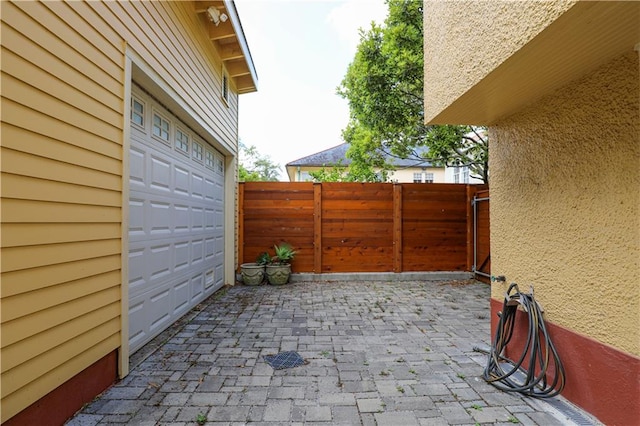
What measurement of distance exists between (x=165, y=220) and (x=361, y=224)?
13.1ft

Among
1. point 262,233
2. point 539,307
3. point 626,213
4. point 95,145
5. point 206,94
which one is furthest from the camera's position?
point 262,233

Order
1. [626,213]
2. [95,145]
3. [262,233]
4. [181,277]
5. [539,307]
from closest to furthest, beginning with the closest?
[626,213], [95,145], [539,307], [181,277], [262,233]

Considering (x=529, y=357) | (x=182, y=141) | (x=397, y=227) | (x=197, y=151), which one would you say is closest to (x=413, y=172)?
(x=397, y=227)

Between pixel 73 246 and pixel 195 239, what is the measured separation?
2524 millimetres

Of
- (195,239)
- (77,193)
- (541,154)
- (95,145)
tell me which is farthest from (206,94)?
Answer: (541,154)

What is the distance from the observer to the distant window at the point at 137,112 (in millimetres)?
2816

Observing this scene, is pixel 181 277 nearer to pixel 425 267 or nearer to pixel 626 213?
pixel 626 213

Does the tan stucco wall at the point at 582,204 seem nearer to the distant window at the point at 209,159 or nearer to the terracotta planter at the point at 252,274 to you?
the distant window at the point at 209,159

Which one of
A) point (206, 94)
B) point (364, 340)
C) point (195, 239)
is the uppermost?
point (206, 94)

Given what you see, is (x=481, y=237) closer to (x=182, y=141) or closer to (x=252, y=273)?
(x=252, y=273)

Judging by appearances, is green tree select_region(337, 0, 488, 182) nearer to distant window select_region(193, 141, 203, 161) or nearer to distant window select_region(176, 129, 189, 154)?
distant window select_region(193, 141, 203, 161)

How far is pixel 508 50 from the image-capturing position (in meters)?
1.66

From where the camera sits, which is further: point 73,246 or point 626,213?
point 73,246

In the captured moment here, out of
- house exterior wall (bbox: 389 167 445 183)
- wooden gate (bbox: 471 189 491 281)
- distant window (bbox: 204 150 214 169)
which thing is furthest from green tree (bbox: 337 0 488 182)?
house exterior wall (bbox: 389 167 445 183)
